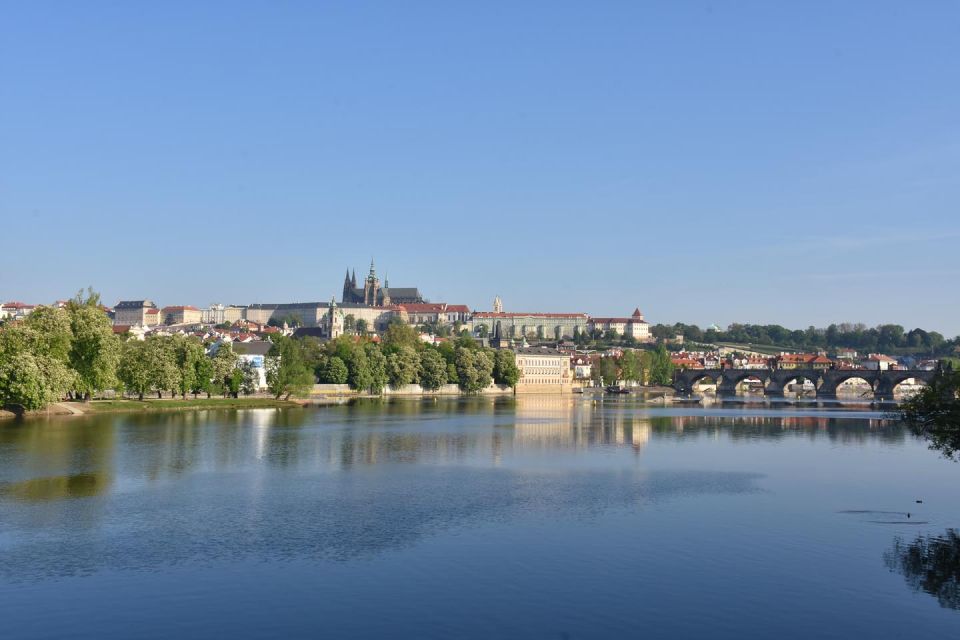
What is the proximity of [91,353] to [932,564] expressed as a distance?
48.9 m

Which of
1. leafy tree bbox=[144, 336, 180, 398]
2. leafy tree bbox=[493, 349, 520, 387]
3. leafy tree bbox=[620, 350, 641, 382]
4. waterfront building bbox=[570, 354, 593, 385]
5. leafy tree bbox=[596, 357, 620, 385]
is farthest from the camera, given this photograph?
waterfront building bbox=[570, 354, 593, 385]

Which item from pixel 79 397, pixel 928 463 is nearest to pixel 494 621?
pixel 928 463

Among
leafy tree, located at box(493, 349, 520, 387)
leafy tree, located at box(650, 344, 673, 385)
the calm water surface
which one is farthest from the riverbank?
leafy tree, located at box(650, 344, 673, 385)

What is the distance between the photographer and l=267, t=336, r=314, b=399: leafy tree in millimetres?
81125

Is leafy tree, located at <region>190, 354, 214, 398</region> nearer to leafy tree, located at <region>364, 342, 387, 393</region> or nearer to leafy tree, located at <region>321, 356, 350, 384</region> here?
leafy tree, located at <region>321, 356, 350, 384</region>

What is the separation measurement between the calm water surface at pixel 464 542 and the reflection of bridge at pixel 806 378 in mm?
81229

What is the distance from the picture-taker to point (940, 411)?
1085 inches

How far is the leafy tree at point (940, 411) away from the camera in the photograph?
2695cm

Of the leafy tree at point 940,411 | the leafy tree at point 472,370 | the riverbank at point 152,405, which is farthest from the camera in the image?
the leafy tree at point 472,370

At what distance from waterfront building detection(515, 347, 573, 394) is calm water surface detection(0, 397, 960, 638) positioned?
3939 inches

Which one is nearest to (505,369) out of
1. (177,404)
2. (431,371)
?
(431,371)

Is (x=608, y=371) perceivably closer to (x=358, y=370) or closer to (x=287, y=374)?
(x=358, y=370)

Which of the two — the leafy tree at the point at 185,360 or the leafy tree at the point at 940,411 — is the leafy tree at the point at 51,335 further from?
the leafy tree at the point at 940,411

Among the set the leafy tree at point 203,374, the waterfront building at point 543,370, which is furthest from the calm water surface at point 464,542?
the waterfront building at point 543,370
